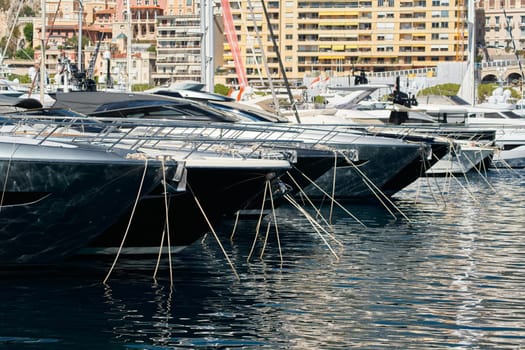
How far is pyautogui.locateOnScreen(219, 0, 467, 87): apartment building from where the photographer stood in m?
141

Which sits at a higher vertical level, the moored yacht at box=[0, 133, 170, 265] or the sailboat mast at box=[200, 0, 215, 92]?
the sailboat mast at box=[200, 0, 215, 92]

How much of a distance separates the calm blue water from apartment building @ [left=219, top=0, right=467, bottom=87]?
12321 cm

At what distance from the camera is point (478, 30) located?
182m

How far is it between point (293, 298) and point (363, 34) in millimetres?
131592

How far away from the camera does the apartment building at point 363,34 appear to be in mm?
141000

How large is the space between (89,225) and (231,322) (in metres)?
2.68

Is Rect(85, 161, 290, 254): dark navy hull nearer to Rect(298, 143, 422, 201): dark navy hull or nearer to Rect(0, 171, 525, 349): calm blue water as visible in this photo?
Rect(0, 171, 525, 349): calm blue water

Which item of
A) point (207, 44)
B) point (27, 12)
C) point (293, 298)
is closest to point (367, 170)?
point (293, 298)

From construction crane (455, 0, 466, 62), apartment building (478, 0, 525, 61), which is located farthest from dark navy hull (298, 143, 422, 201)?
apartment building (478, 0, 525, 61)

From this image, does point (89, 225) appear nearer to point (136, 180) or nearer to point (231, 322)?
point (136, 180)

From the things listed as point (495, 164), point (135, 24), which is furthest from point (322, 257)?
point (135, 24)

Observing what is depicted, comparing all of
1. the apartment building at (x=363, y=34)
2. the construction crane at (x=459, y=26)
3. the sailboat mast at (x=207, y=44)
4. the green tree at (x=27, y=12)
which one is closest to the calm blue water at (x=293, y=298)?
the sailboat mast at (x=207, y=44)

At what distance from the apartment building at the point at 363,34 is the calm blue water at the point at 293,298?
404 feet

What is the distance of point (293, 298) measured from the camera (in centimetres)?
1355
